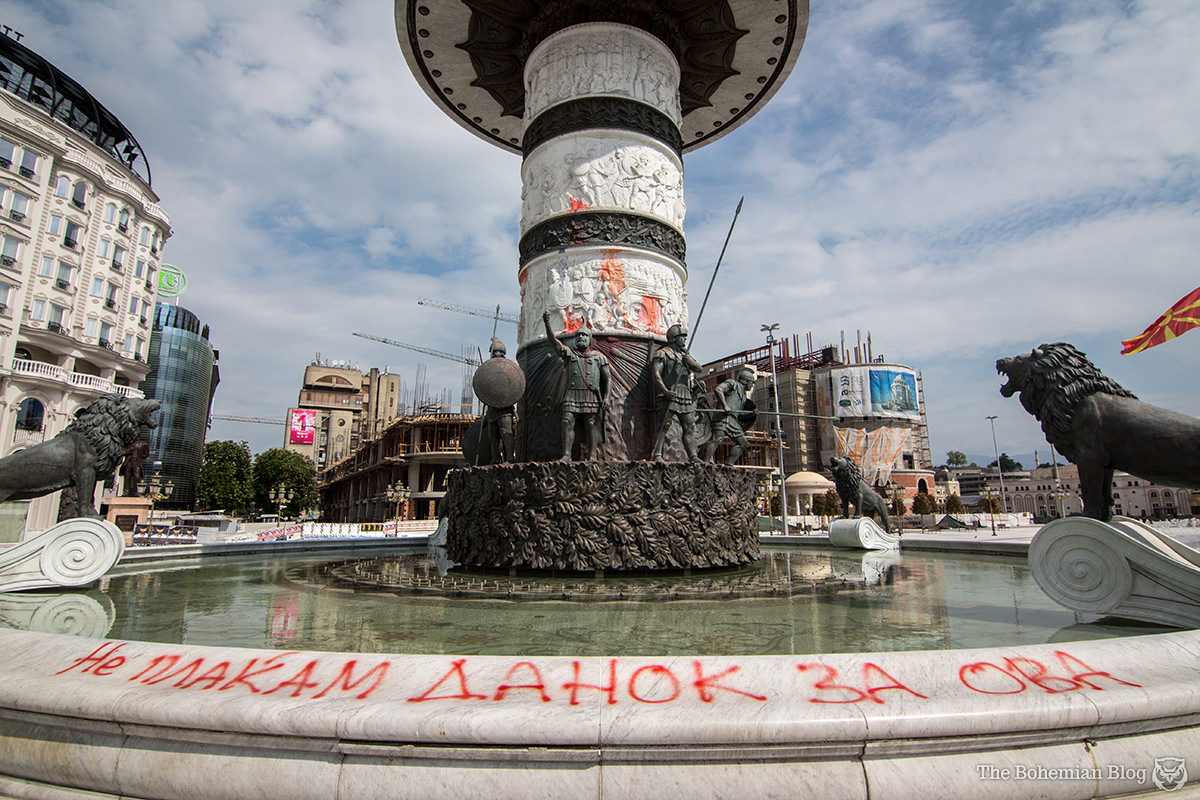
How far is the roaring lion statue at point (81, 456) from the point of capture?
260 inches

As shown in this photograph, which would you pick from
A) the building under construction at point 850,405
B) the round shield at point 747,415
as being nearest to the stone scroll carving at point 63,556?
the round shield at point 747,415

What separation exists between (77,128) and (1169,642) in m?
57.3

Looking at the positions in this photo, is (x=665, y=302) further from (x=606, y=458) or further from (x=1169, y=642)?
(x=1169, y=642)

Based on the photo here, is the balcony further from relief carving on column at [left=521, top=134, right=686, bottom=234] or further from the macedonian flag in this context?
the macedonian flag

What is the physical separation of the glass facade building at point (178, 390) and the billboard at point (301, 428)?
2153 centimetres

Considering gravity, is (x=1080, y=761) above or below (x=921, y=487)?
below

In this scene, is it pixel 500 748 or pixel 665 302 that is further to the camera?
pixel 665 302

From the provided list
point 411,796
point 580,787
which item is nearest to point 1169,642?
point 580,787

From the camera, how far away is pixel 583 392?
31.3 ft

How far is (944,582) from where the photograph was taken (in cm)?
777

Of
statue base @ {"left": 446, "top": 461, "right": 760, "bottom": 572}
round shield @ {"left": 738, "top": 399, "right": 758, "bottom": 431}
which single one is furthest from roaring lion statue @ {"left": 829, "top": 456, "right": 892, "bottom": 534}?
statue base @ {"left": 446, "top": 461, "right": 760, "bottom": 572}

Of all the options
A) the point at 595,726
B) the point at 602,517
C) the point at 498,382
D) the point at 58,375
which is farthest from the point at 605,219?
the point at 58,375

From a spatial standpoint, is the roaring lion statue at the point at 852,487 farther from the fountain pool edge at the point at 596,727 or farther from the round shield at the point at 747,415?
the fountain pool edge at the point at 596,727

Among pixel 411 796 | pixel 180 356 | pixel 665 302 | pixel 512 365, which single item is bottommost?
pixel 411 796
